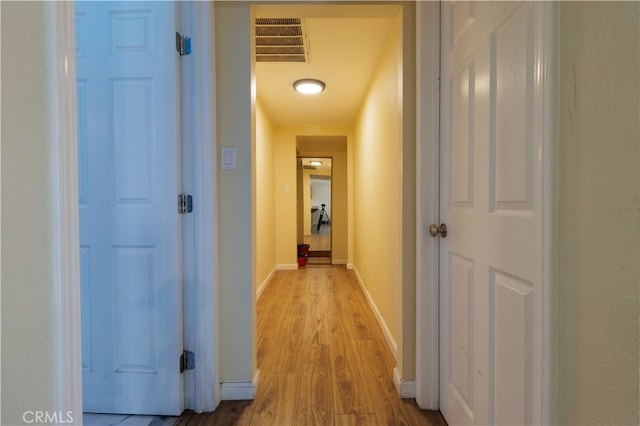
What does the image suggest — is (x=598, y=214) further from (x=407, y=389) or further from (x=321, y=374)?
(x=321, y=374)

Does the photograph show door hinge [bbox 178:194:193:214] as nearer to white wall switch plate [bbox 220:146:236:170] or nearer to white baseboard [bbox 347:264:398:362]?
white wall switch plate [bbox 220:146:236:170]

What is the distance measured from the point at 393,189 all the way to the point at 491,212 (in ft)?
3.35

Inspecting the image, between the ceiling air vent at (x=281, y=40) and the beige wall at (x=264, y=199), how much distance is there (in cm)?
111

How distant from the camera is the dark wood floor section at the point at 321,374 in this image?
4.73ft

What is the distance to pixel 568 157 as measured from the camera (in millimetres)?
698

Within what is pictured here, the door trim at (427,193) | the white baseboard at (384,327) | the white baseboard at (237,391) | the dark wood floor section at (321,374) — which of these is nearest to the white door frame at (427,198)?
the door trim at (427,193)

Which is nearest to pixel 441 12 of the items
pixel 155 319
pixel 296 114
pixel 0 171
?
pixel 0 171

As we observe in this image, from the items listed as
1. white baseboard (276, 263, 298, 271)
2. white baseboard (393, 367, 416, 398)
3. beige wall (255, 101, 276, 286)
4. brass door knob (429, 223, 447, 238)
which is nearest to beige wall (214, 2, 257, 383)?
white baseboard (393, 367, 416, 398)

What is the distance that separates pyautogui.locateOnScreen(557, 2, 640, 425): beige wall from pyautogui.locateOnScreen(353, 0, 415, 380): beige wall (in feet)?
2.84

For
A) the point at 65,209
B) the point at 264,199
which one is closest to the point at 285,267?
the point at 264,199

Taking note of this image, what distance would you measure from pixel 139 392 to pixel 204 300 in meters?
0.52

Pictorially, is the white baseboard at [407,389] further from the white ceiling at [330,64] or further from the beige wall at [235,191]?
the white ceiling at [330,64]

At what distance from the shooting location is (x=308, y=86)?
2.99 m

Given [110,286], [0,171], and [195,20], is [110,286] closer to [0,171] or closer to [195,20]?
[0,171]
